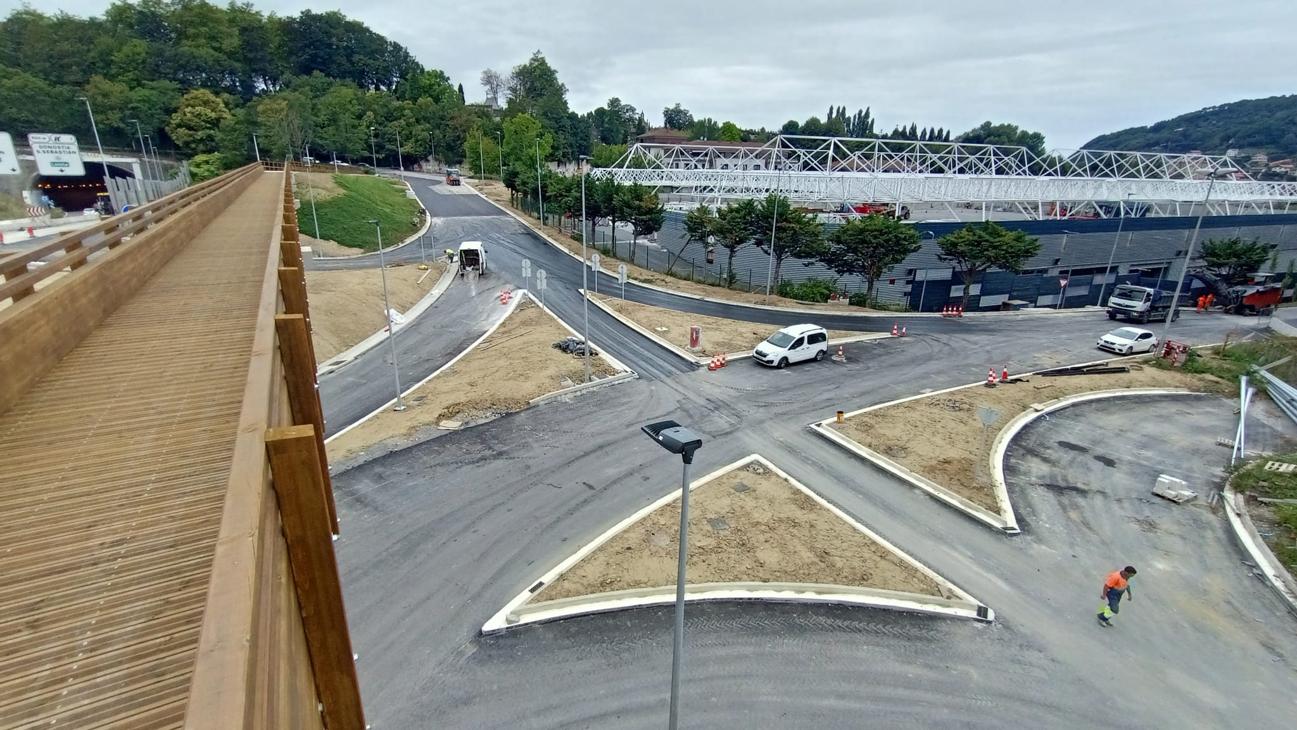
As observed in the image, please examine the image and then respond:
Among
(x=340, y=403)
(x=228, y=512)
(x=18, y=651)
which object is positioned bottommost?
(x=340, y=403)

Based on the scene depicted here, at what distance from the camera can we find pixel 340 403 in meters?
23.4

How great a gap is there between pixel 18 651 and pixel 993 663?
1304cm

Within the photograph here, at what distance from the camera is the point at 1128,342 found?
29.0 metres

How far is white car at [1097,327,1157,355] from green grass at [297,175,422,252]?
174ft

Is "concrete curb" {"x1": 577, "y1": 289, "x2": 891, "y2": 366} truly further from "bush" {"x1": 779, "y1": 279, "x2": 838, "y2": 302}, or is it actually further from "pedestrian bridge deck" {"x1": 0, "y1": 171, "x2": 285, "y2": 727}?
"pedestrian bridge deck" {"x1": 0, "y1": 171, "x2": 285, "y2": 727}

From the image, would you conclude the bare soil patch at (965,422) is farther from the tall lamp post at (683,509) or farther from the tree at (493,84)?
the tree at (493,84)

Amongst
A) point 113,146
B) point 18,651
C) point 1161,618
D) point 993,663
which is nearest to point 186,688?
point 18,651

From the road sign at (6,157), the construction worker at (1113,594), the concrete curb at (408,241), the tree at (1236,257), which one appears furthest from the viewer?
the concrete curb at (408,241)

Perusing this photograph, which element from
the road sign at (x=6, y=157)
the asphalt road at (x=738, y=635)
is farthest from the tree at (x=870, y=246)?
the road sign at (x=6, y=157)

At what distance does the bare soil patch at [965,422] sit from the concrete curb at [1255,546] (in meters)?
5.39

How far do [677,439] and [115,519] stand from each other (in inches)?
217

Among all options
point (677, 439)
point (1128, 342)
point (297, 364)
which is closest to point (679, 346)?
point (677, 439)

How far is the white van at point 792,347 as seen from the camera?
82.7ft

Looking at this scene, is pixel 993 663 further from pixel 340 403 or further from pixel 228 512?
pixel 340 403
